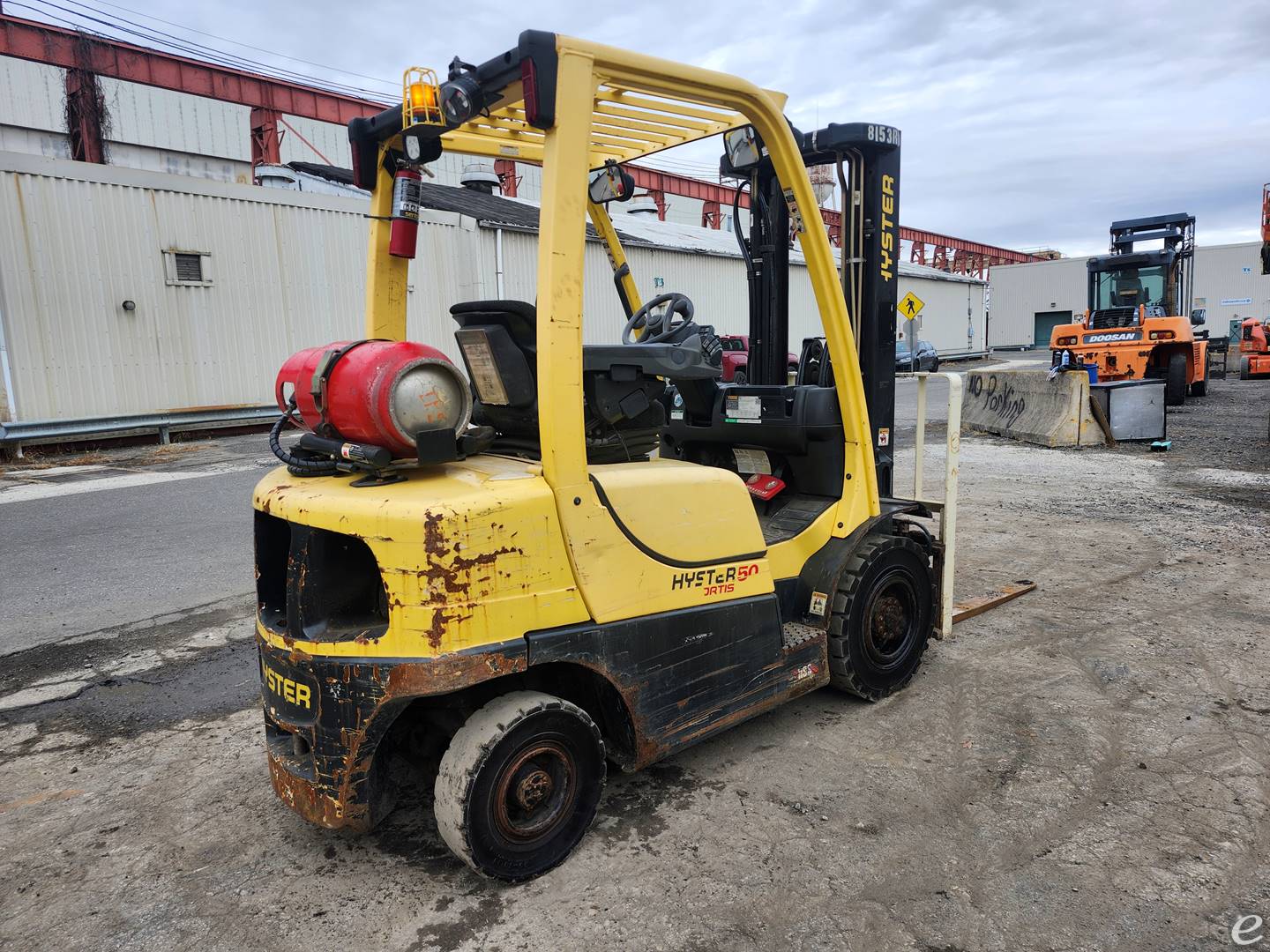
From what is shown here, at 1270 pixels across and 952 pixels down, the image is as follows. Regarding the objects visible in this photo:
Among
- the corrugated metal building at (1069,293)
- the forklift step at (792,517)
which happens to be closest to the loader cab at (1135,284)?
the forklift step at (792,517)

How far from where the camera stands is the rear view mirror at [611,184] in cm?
399

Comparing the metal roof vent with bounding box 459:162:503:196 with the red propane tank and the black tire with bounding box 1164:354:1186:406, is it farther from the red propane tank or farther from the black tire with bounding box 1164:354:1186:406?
the red propane tank

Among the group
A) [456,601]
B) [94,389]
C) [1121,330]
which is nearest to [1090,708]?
[456,601]

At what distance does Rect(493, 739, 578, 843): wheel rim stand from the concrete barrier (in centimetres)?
1181

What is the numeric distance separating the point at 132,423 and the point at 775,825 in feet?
45.7

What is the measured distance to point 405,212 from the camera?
3.29 m

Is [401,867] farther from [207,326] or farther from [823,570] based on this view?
[207,326]

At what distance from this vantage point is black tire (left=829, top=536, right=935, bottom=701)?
380 cm

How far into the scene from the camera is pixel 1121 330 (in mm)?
17828

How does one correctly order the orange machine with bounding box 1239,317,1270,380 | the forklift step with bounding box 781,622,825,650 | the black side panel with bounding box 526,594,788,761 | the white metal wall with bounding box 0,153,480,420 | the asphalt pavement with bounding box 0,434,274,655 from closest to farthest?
the black side panel with bounding box 526,594,788,761
the forklift step with bounding box 781,622,825,650
the asphalt pavement with bounding box 0,434,274,655
the white metal wall with bounding box 0,153,480,420
the orange machine with bounding box 1239,317,1270,380

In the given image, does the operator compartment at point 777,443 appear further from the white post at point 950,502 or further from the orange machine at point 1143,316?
the orange machine at point 1143,316

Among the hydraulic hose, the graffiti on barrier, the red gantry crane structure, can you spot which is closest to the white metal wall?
the red gantry crane structure

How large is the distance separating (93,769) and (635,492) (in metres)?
2.59

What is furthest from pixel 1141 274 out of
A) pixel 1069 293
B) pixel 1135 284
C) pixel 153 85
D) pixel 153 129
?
pixel 1069 293
